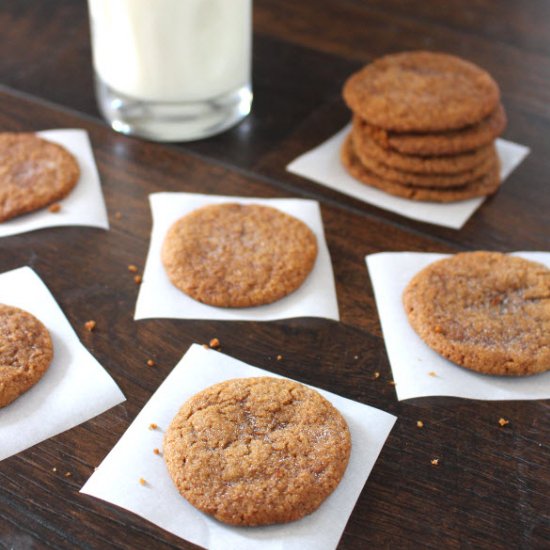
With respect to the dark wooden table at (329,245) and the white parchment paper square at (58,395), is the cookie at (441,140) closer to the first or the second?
the dark wooden table at (329,245)

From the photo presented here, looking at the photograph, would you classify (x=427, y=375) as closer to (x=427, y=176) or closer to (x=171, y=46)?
(x=427, y=176)

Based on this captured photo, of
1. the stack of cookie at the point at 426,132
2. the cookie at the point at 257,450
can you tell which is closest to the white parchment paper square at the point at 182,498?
the cookie at the point at 257,450

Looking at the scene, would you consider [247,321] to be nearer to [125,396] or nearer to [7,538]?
[125,396]

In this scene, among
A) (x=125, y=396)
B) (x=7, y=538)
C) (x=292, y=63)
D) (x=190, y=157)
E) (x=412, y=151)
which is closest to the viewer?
(x=7, y=538)

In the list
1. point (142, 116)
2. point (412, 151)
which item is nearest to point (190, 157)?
point (142, 116)

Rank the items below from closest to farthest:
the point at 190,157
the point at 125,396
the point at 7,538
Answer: the point at 7,538, the point at 125,396, the point at 190,157

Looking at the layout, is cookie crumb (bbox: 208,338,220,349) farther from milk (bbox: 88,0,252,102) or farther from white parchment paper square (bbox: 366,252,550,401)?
milk (bbox: 88,0,252,102)

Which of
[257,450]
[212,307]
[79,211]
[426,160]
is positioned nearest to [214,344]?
[212,307]
